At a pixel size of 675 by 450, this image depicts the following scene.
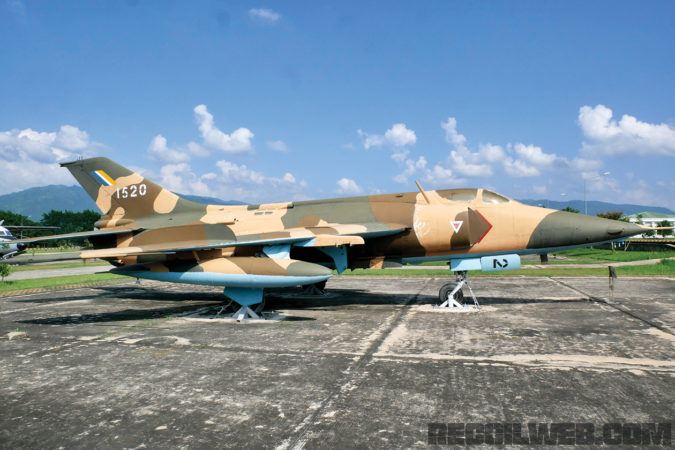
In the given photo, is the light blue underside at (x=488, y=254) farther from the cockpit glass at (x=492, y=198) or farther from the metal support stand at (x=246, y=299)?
the metal support stand at (x=246, y=299)

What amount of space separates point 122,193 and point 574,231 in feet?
42.3

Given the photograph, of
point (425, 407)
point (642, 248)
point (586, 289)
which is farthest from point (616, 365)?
point (642, 248)

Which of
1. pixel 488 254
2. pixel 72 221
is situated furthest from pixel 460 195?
pixel 72 221

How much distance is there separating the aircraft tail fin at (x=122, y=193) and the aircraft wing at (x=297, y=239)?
2689 mm

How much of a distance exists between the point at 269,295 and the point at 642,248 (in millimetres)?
41064

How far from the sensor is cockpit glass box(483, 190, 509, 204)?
1122 centimetres

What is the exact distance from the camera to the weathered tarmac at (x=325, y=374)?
442cm

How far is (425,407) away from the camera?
15.7 ft

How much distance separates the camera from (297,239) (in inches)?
422

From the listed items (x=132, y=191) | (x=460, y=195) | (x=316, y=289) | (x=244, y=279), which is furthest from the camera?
(x=316, y=289)

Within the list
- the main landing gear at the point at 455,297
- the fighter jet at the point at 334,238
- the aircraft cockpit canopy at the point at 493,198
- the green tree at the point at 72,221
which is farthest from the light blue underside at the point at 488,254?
the green tree at the point at 72,221

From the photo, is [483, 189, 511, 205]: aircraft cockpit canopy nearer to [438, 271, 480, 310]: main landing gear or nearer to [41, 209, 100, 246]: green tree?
[438, 271, 480, 310]: main landing gear

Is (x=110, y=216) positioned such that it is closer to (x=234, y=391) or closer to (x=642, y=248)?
(x=234, y=391)

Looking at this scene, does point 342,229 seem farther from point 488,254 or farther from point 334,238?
point 488,254
